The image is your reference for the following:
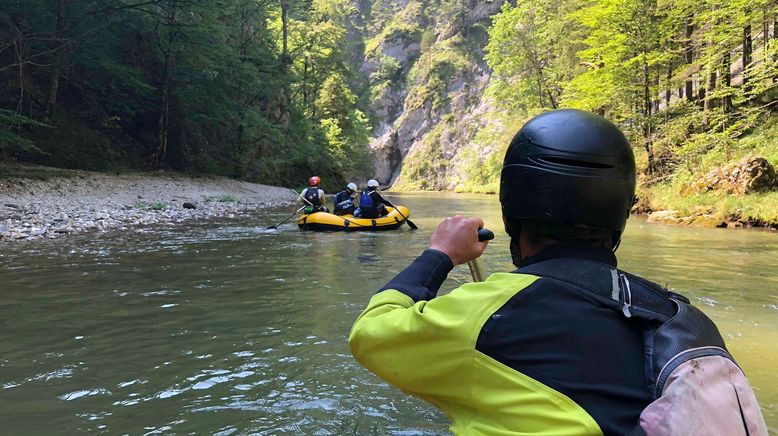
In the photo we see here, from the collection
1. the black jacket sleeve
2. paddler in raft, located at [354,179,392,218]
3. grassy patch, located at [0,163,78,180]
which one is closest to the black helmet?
the black jacket sleeve

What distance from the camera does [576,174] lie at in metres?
1.30

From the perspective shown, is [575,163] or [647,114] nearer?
[575,163]

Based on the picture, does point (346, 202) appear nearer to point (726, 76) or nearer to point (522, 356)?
point (726, 76)

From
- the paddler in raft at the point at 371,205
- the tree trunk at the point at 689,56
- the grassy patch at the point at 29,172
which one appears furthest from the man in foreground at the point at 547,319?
the tree trunk at the point at 689,56

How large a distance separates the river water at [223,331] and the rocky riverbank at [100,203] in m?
2.03

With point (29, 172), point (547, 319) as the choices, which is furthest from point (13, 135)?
point (547, 319)

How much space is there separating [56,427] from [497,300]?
2.63 meters

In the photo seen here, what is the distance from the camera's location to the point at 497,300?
1182mm

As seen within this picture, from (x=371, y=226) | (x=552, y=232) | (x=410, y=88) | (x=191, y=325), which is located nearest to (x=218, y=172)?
(x=371, y=226)

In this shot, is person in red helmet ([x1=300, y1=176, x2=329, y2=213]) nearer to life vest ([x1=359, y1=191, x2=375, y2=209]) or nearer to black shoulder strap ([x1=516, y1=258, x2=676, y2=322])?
life vest ([x1=359, y1=191, x2=375, y2=209])

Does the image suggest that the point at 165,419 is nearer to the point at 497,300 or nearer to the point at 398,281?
the point at 398,281

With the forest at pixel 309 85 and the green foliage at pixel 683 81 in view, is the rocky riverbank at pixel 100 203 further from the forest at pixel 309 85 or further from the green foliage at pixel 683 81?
the green foliage at pixel 683 81

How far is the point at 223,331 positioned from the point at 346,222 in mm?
8104

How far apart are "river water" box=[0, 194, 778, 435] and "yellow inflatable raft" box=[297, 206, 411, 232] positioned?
122 inches
